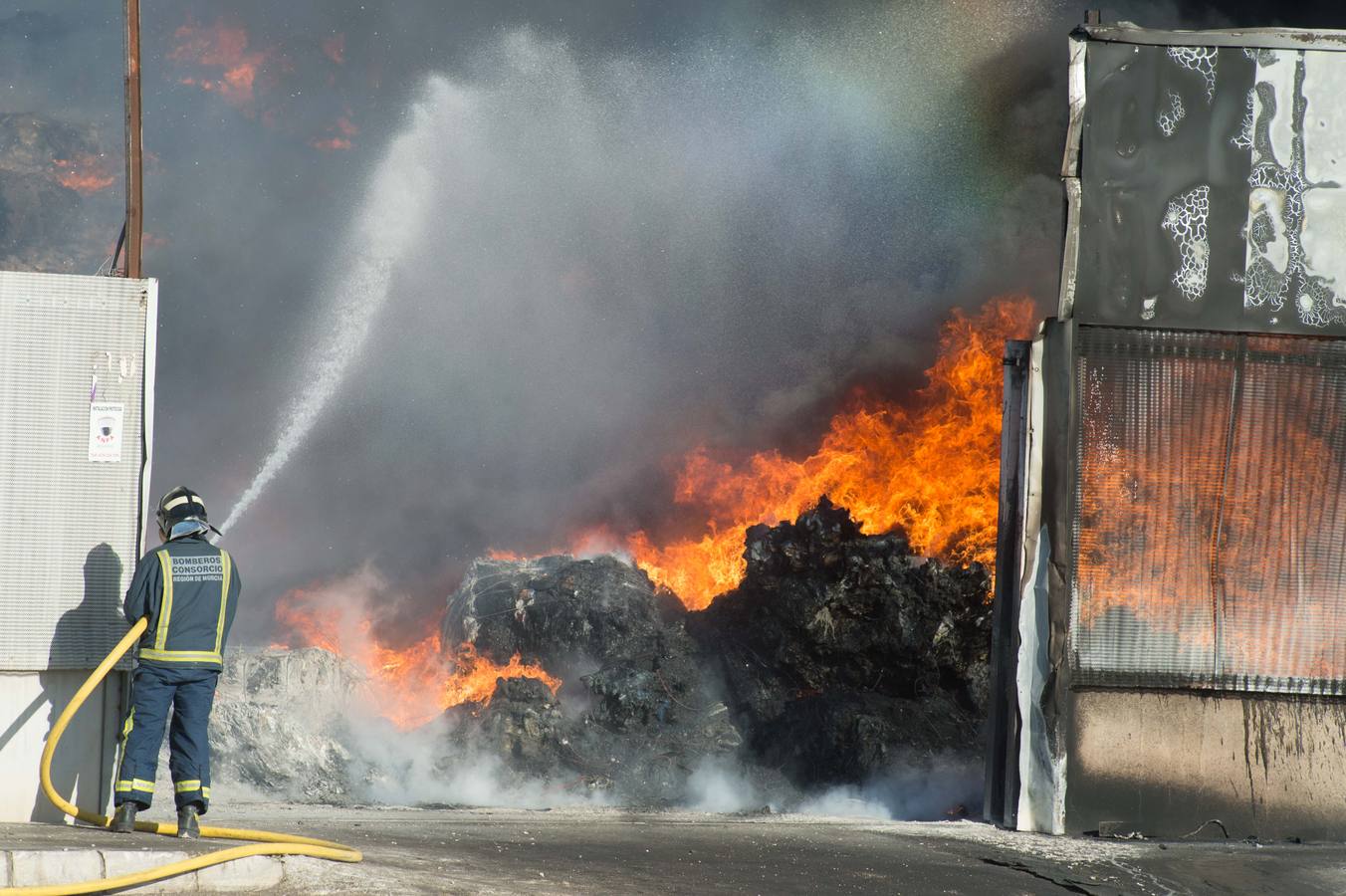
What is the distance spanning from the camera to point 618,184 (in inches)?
564

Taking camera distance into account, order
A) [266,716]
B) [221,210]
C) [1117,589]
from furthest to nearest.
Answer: [221,210] → [266,716] → [1117,589]

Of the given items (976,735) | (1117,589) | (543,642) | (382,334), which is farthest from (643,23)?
(1117,589)

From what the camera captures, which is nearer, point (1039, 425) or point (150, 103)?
point (1039, 425)

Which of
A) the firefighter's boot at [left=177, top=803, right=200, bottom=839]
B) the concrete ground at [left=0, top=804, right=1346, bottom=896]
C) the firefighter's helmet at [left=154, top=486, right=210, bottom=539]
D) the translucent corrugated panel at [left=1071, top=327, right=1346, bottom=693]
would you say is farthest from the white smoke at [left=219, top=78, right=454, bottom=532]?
the translucent corrugated panel at [left=1071, top=327, right=1346, bottom=693]

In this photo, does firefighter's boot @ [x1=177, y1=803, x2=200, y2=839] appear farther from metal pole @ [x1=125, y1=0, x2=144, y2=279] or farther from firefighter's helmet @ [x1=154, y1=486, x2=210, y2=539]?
metal pole @ [x1=125, y1=0, x2=144, y2=279]

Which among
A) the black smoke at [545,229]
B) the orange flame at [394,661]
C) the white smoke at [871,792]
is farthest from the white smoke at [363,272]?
the white smoke at [871,792]

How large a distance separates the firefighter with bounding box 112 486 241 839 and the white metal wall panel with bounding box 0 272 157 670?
459 millimetres

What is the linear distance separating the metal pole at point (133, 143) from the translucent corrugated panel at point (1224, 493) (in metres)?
5.32

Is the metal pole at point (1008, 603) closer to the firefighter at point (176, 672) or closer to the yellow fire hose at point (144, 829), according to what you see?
the yellow fire hose at point (144, 829)

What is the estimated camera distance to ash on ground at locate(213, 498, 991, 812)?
967cm

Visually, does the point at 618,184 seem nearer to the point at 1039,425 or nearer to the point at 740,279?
the point at 740,279

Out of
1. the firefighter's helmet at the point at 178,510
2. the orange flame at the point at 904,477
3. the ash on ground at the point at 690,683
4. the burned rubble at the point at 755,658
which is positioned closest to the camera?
the firefighter's helmet at the point at 178,510

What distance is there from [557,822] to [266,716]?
10.6 ft

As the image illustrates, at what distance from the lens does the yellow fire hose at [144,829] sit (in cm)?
453
